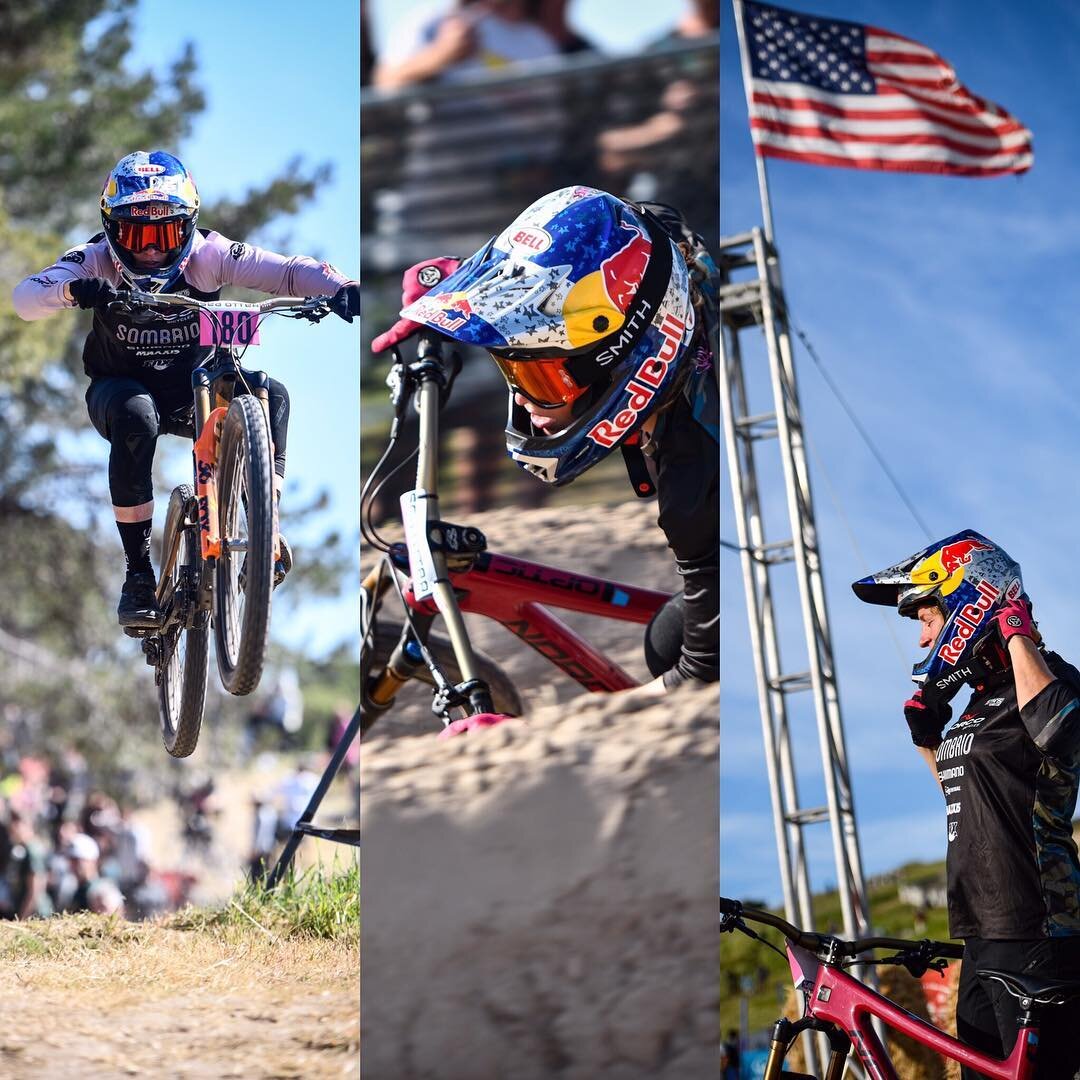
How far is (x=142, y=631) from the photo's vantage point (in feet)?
12.0

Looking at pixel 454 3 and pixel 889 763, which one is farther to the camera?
pixel 889 763

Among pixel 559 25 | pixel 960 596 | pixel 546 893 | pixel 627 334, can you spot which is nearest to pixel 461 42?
pixel 559 25

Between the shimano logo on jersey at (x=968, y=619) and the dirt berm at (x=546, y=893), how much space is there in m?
0.65

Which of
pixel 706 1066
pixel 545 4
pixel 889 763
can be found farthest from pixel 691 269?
pixel 706 1066

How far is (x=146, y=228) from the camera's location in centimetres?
361

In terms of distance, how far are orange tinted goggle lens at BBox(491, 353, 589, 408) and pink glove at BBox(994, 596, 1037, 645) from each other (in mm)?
1177

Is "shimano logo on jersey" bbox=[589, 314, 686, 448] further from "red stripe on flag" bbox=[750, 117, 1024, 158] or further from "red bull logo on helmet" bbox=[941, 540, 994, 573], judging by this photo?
"red stripe on flag" bbox=[750, 117, 1024, 158]

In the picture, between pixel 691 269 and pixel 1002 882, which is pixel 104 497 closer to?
pixel 691 269

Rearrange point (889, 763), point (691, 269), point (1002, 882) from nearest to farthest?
point (1002, 882)
point (691, 269)
point (889, 763)

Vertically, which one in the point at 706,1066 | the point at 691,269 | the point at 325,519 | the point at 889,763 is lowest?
the point at 706,1066

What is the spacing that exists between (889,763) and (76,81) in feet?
9.73

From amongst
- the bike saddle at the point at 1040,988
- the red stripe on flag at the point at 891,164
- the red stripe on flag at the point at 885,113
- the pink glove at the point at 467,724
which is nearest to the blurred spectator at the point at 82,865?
the pink glove at the point at 467,724

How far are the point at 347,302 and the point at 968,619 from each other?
1739mm

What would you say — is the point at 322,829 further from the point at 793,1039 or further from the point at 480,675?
the point at 793,1039
